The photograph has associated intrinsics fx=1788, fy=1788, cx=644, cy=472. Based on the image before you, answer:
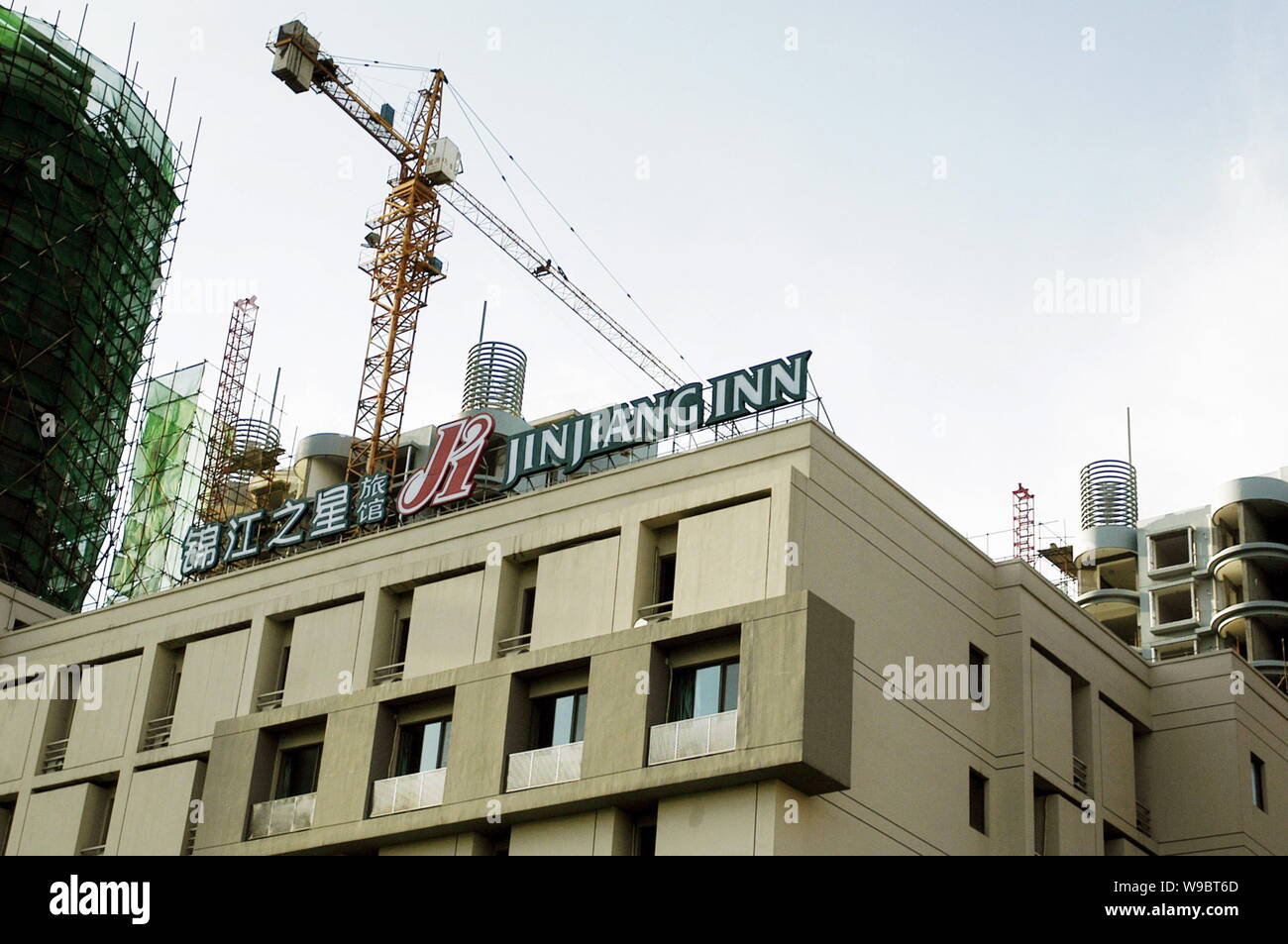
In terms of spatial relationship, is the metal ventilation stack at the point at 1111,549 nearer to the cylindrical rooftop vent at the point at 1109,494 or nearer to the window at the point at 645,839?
the cylindrical rooftop vent at the point at 1109,494

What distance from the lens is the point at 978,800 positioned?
4850cm

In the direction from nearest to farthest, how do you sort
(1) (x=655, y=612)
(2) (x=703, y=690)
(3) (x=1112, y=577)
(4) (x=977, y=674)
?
(2) (x=703, y=690) → (1) (x=655, y=612) → (4) (x=977, y=674) → (3) (x=1112, y=577)

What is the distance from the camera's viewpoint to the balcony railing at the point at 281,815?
4922 cm

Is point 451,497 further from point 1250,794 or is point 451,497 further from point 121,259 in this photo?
point 121,259

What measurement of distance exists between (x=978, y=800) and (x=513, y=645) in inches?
524

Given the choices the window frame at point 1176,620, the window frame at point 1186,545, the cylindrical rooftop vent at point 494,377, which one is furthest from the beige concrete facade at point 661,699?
the window frame at point 1186,545

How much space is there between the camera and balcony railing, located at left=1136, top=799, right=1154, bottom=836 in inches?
2146

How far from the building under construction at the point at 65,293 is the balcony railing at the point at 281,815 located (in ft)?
101

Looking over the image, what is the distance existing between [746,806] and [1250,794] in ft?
67.5

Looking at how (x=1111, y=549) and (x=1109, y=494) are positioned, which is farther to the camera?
(x=1109, y=494)

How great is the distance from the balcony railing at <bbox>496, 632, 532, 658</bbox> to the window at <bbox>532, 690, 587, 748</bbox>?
209cm

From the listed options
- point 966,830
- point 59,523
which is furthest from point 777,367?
point 59,523

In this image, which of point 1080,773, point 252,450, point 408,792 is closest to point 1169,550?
point 252,450

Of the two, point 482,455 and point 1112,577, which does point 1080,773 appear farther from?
point 1112,577
